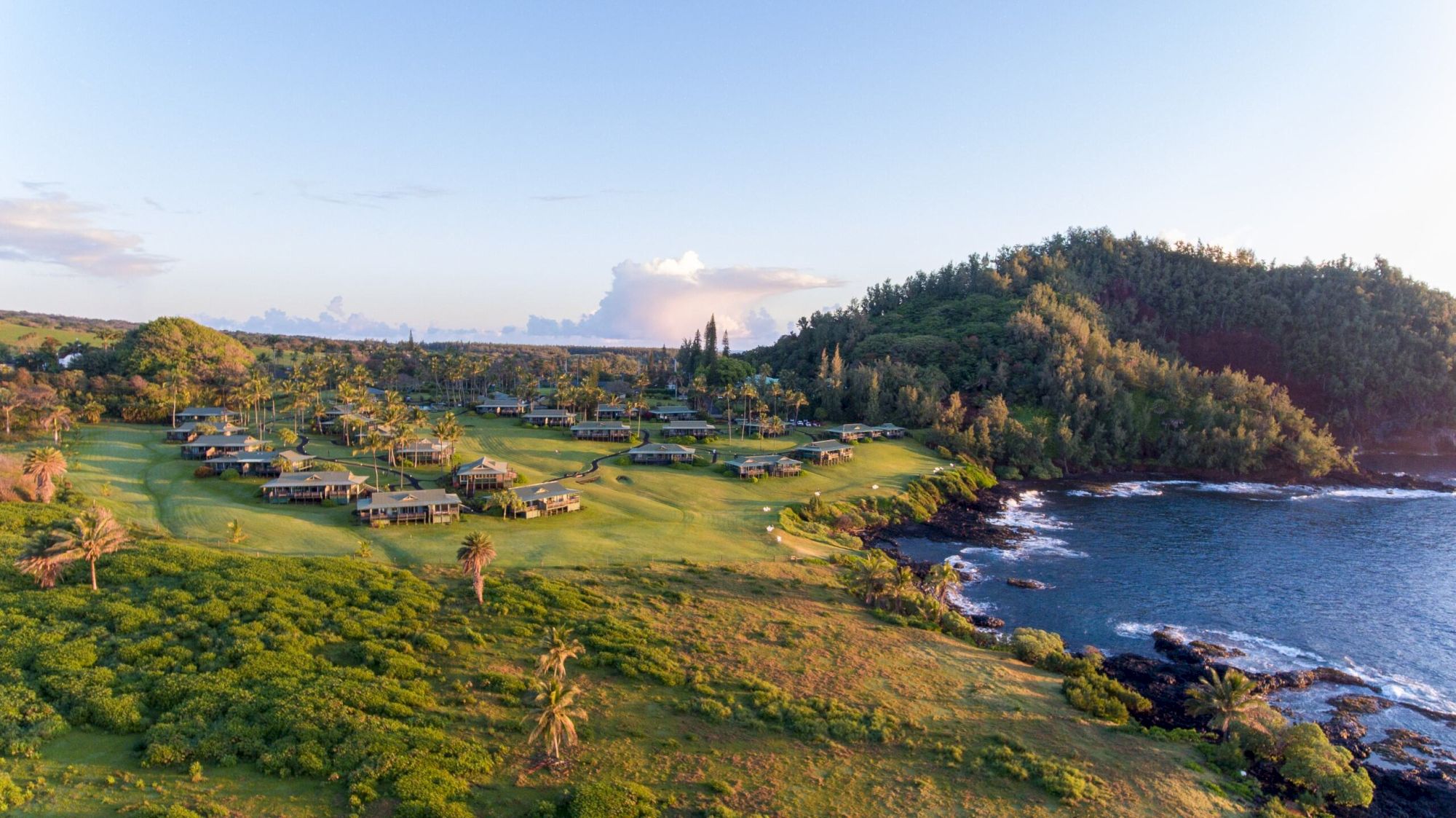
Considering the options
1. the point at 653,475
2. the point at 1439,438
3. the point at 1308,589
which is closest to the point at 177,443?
the point at 653,475

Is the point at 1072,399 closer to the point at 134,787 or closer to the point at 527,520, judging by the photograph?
the point at 527,520

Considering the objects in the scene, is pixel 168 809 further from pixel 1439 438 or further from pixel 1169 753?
pixel 1439 438

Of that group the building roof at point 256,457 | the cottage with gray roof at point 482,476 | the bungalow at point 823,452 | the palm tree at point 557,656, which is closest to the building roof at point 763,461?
the bungalow at point 823,452

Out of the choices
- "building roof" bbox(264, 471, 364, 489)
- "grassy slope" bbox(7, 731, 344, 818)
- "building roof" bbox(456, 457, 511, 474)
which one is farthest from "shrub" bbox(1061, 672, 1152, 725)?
"building roof" bbox(264, 471, 364, 489)

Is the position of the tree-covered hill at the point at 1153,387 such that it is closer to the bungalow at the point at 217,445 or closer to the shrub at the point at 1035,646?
the shrub at the point at 1035,646

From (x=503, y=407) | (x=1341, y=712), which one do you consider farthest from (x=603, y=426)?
(x=1341, y=712)

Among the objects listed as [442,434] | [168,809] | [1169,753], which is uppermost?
[442,434]

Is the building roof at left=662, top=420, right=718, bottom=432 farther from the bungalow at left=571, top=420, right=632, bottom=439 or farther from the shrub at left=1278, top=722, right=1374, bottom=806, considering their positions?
the shrub at left=1278, top=722, right=1374, bottom=806
